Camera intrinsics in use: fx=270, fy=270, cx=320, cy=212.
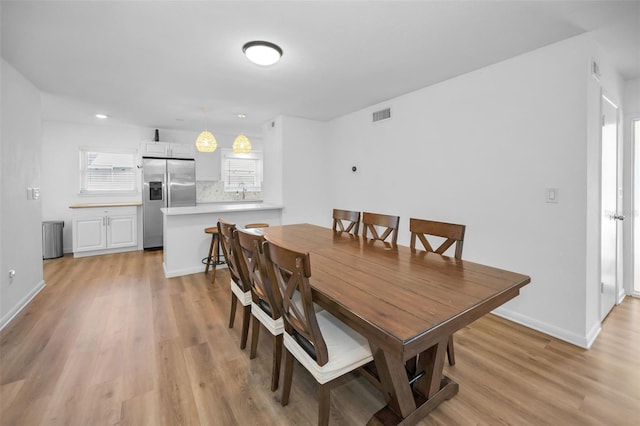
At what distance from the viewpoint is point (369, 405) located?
1.63m

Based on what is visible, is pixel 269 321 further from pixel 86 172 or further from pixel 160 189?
pixel 86 172

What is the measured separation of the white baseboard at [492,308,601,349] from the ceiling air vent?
9.13 feet

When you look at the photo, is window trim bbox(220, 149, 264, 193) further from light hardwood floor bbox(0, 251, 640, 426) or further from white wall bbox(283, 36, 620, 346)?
white wall bbox(283, 36, 620, 346)

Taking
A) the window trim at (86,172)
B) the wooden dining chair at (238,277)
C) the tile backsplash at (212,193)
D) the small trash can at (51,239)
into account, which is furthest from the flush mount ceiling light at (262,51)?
the small trash can at (51,239)

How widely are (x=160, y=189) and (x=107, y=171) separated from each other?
A: 46.1 inches

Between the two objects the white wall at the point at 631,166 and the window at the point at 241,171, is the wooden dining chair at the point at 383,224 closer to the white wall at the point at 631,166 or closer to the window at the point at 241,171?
the white wall at the point at 631,166

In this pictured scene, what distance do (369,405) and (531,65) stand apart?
3.09 m

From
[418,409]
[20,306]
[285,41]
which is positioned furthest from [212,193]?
[418,409]

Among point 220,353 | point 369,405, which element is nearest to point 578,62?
point 369,405

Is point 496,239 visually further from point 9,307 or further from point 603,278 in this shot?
point 9,307

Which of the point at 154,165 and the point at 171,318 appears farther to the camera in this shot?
the point at 154,165

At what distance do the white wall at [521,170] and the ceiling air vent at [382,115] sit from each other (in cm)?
18

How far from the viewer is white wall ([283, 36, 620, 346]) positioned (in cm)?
223

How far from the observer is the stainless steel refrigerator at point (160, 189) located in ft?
17.9
